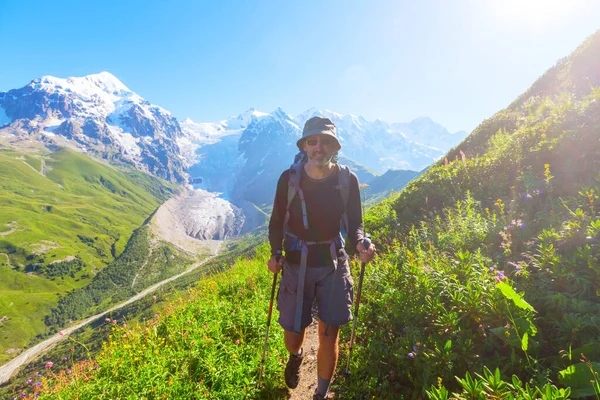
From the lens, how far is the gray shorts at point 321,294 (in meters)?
4.22

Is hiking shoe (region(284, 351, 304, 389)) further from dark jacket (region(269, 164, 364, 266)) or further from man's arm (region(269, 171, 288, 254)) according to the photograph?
man's arm (region(269, 171, 288, 254))

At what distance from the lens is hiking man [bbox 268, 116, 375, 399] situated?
4.29 meters

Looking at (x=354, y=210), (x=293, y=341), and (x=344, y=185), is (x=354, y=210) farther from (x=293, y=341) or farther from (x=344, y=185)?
(x=293, y=341)

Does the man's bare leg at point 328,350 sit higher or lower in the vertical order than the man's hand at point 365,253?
lower

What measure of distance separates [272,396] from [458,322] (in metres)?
3.18

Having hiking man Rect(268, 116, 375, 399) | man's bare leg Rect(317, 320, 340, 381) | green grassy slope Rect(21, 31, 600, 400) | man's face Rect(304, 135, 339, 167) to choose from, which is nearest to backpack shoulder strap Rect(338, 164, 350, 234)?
hiking man Rect(268, 116, 375, 399)

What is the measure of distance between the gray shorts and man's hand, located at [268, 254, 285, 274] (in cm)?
15

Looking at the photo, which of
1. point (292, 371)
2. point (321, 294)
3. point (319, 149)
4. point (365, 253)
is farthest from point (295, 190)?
point (292, 371)

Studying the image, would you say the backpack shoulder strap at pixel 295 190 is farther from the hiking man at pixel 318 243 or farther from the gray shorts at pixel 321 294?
the gray shorts at pixel 321 294

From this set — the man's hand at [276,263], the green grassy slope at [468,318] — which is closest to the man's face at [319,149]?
the man's hand at [276,263]

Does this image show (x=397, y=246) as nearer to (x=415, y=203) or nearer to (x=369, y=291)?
(x=369, y=291)

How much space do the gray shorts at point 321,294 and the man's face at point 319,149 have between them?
1627 mm

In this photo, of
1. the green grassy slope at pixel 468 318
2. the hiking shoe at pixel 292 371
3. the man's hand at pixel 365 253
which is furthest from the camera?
the hiking shoe at pixel 292 371

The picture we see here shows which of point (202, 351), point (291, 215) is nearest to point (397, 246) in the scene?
point (291, 215)
